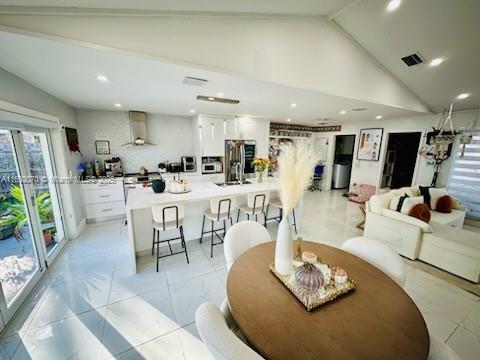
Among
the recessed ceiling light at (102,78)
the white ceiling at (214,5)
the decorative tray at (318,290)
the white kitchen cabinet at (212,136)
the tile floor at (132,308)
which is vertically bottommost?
the tile floor at (132,308)

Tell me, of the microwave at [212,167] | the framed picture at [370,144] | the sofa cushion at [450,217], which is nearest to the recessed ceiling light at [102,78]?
the microwave at [212,167]

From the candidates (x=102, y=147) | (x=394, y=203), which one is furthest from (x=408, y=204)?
(x=102, y=147)

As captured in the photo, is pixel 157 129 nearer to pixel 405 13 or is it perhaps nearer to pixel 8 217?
pixel 8 217

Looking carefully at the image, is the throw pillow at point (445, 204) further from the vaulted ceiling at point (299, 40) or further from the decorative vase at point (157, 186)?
the decorative vase at point (157, 186)

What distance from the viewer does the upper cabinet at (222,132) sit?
486 centimetres

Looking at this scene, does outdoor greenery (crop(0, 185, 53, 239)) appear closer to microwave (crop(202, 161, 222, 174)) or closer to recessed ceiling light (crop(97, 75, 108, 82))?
recessed ceiling light (crop(97, 75, 108, 82))

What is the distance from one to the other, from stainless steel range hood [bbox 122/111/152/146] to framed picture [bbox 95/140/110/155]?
1.38ft

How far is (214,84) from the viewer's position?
2.42m

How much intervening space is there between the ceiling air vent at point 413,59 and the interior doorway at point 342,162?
421cm

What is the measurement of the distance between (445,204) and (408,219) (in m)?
1.67

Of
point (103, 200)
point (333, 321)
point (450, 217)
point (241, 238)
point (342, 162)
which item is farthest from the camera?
point (342, 162)

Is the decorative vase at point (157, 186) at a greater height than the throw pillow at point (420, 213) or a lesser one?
greater

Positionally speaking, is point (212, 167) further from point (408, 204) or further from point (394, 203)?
point (408, 204)

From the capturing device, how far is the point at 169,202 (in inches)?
95.7
